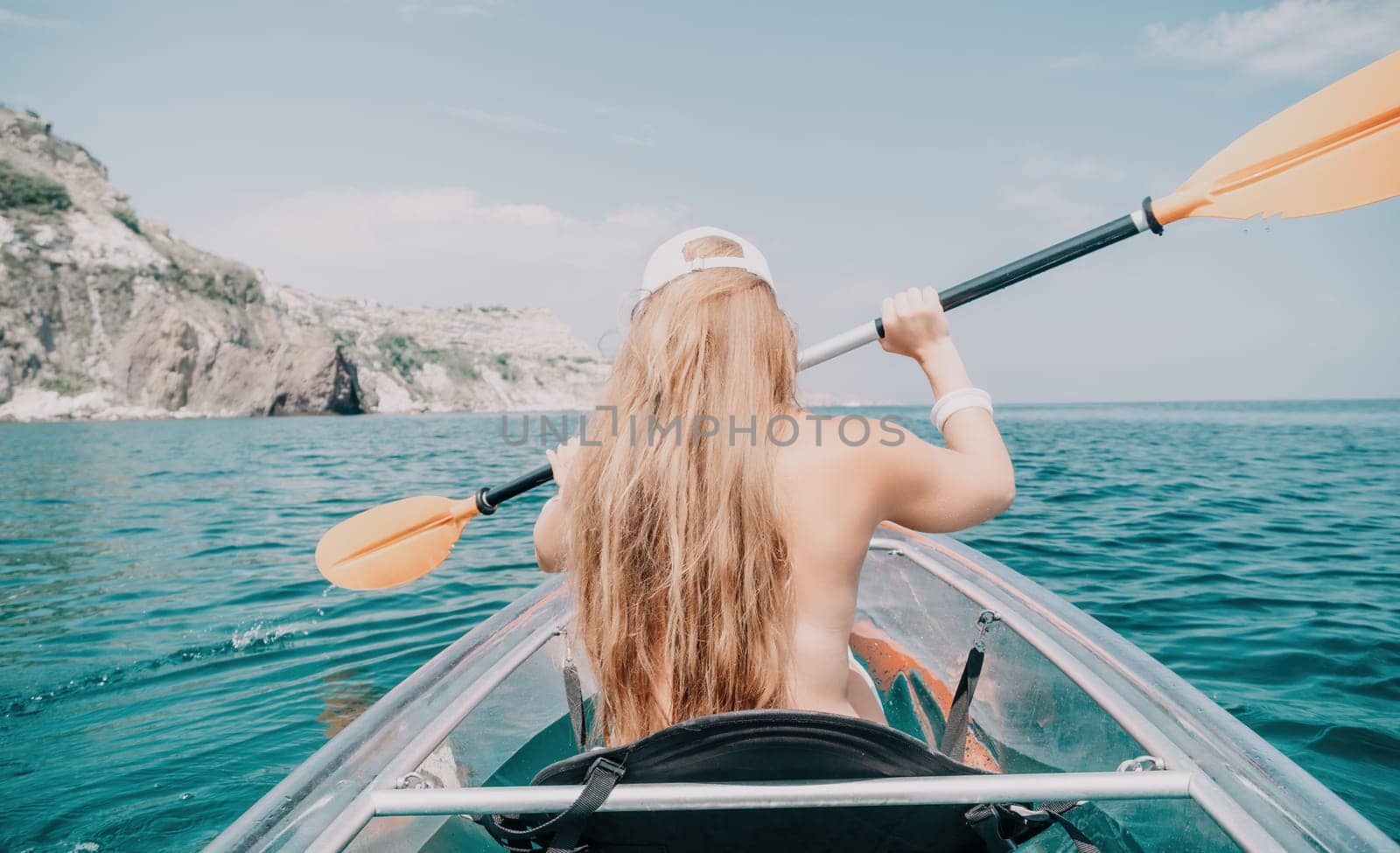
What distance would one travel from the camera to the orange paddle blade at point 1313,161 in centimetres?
212

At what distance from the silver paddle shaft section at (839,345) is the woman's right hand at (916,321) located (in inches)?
23.7

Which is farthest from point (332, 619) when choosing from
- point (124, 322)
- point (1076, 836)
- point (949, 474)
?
point (124, 322)

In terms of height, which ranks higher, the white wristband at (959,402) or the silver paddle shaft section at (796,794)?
the white wristband at (959,402)

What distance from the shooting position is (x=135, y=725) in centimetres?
337

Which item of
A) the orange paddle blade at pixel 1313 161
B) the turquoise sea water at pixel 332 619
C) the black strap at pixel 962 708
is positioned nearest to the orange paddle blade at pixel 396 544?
the turquoise sea water at pixel 332 619

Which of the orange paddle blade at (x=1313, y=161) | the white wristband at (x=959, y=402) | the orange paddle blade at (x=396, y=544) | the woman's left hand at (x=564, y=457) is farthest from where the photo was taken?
the orange paddle blade at (x=396, y=544)

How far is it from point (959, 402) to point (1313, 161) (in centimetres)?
171

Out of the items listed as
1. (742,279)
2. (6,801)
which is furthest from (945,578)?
(6,801)

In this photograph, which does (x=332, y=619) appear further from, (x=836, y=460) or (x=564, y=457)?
(x=836, y=460)

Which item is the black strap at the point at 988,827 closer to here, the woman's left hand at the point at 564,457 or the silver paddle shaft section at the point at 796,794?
the silver paddle shaft section at the point at 796,794

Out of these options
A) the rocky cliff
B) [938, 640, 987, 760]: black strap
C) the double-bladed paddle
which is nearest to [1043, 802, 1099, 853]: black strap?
[938, 640, 987, 760]: black strap

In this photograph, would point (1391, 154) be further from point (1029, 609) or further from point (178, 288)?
point (178, 288)

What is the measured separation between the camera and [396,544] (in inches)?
126

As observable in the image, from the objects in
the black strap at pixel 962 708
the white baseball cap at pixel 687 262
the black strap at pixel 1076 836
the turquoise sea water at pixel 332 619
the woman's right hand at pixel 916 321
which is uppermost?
the white baseball cap at pixel 687 262
